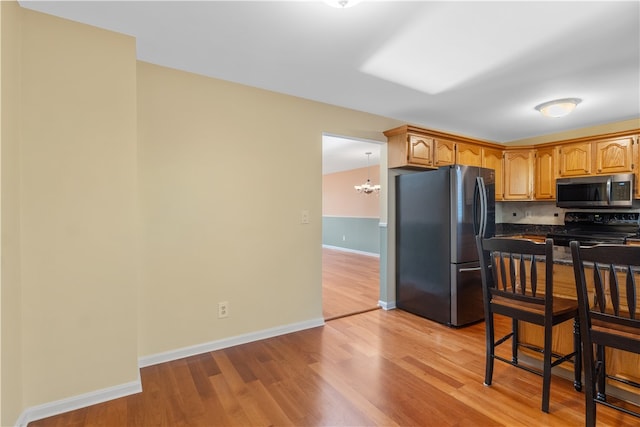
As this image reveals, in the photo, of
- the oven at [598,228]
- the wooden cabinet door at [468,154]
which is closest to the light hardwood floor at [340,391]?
the wooden cabinet door at [468,154]

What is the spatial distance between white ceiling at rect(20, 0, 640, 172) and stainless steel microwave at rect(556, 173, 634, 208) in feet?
3.15

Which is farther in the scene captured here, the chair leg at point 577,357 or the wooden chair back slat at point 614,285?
the chair leg at point 577,357

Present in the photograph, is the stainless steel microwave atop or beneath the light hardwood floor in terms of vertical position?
atop

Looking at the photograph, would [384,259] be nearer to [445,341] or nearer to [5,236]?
[445,341]

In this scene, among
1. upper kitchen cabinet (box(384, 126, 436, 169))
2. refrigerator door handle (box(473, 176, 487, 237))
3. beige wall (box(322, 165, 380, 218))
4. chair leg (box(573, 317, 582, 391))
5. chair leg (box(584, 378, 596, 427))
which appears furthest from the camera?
beige wall (box(322, 165, 380, 218))

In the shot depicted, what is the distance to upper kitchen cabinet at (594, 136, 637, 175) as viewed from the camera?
3.74 metres

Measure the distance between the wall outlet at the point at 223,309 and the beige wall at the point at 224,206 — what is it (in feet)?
0.12

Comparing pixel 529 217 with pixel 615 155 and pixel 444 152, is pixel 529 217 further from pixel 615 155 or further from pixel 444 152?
pixel 444 152

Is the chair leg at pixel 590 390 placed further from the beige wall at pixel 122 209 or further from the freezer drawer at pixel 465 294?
the beige wall at pixel 122 209

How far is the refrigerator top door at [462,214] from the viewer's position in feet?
10.4

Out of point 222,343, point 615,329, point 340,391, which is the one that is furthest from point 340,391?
point 615,329

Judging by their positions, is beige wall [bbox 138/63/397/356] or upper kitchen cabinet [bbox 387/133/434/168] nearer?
beige wall [bbox 138/63/397/356]

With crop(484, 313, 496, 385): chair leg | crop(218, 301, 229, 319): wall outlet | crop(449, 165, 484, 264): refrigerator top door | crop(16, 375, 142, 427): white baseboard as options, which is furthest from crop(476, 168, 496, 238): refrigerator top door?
crop(16, 375, 142, 427): white baseboard

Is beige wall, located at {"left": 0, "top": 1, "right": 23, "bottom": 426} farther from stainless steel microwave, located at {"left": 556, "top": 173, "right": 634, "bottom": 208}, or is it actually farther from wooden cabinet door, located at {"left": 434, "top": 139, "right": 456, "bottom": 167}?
stainless steel microwave, located at {"left": 556, "top": 173, "right": 634, "bottom": 208}
